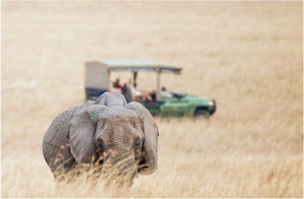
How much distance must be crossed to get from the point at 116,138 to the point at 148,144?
53 centimetres

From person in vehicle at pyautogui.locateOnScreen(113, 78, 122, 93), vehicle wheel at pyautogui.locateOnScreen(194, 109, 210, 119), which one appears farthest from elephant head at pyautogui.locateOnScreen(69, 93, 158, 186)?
vehicle wheel at pyautogui.locateOnScreen(194, 109, 210, 119)

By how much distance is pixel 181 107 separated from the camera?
62.3 ft

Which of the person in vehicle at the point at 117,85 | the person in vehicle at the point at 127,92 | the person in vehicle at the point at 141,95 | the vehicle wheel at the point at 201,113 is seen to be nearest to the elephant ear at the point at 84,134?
the person in vehicle at the point at 141,95

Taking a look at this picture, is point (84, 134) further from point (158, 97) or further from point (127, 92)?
point (158, 97)

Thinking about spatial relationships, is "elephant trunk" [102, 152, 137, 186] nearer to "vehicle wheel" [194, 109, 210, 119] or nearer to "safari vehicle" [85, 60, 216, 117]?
"safari vehicle" [85, 60, 216, 117]

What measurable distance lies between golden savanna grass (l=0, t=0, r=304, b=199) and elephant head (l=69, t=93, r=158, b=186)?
10.6 inches

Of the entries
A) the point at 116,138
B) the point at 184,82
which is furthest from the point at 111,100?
the point at 184,82

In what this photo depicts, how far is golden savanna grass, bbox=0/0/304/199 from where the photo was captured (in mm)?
7914

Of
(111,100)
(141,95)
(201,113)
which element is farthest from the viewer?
(201,113)

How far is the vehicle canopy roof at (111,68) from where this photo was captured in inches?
757

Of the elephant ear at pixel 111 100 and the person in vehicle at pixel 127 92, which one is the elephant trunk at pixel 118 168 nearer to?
the elephant ear at pixel 111 100

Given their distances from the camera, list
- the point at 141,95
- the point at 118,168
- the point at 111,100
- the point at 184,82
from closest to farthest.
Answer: the point at 118,168, the point at 111,100, the point at 141,95, the point at 184,82

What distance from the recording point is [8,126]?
17.4m

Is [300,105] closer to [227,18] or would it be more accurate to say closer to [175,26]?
[175,26]
